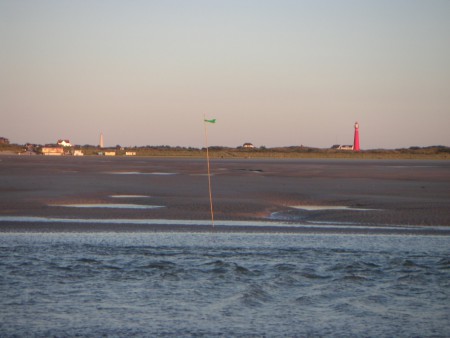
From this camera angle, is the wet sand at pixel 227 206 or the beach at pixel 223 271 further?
the wet sand at pixel 227 206

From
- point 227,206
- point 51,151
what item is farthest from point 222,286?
point 51,151

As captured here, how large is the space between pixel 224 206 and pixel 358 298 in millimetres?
13590

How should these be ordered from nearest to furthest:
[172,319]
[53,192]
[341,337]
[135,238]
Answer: [341,337] < [172,319] < [135,238] < [53,192]

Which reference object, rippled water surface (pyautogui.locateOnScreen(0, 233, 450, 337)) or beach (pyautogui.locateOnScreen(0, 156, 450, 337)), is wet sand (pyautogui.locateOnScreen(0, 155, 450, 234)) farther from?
rippled water surface (pyautogui.locateOnScreen(0, 233, 450, 337))

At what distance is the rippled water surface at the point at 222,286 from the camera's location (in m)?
8.59

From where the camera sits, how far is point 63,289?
10.4 metres

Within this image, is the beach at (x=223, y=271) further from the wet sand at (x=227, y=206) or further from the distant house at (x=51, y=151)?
the distant house at (x=51, y=151)

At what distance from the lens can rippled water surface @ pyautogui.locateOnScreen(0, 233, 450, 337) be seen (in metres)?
8.59

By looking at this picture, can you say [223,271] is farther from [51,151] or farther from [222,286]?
[51,151]

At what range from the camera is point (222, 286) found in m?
10.8

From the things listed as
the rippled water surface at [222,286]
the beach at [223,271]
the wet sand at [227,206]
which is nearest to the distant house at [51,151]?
the wet sand at [227,206]

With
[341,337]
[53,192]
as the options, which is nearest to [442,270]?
[341,337]

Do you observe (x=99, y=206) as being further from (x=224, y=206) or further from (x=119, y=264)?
(x=119, y=264)

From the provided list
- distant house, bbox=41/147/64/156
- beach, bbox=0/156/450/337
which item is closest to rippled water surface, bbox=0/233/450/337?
beach, bbox=0/156/450/337
